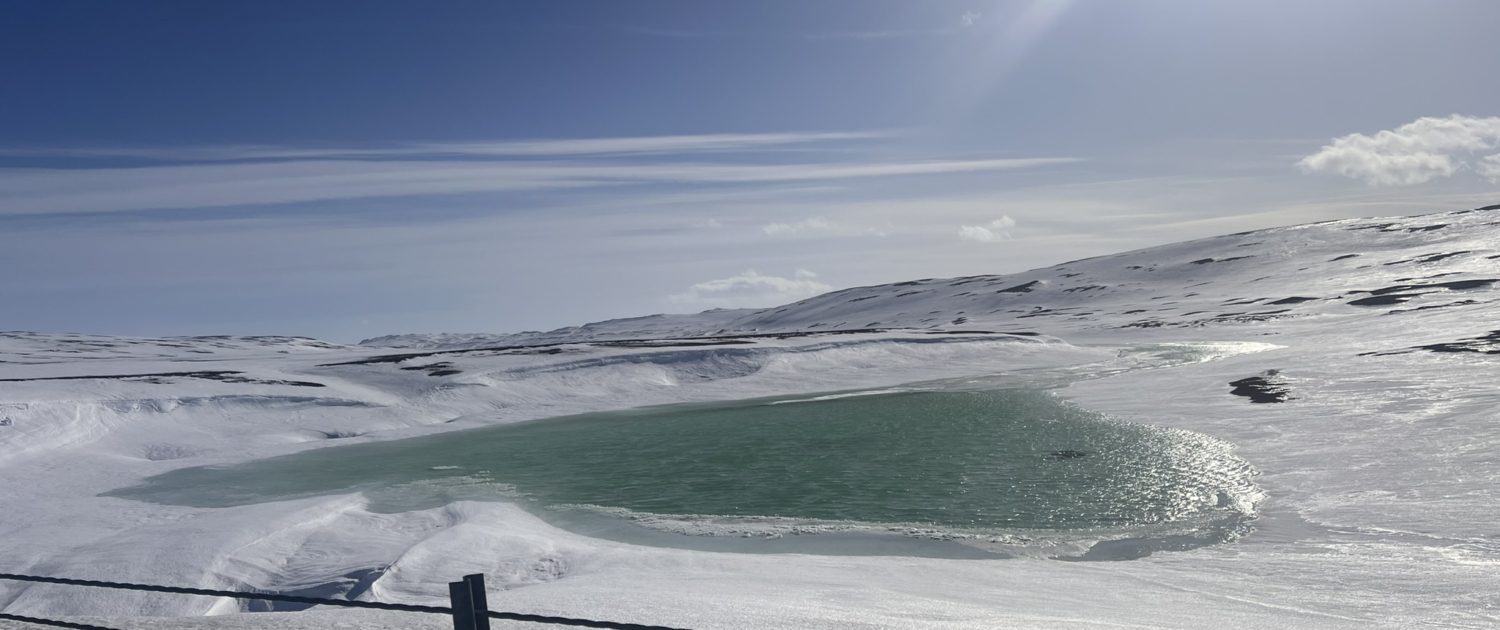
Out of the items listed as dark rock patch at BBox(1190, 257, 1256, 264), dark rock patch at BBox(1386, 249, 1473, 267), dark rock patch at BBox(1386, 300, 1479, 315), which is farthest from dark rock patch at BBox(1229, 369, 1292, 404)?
dark rock patch at BBox(1190, 257, 1256, 264)

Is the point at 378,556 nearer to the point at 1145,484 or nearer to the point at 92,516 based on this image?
the point at 92,516

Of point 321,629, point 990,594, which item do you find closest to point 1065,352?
point 990,594

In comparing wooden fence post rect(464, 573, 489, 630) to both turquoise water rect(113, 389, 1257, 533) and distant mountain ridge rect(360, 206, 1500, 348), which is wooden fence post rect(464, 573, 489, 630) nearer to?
turquoise water rect(113, 389, 1257, 533)

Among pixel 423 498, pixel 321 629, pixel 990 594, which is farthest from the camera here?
pixel 423 498

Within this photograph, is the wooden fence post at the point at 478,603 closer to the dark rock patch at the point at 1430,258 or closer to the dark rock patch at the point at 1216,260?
the dark rock patch at the point at 1430,258

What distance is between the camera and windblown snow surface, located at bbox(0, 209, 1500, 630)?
12.4 meters

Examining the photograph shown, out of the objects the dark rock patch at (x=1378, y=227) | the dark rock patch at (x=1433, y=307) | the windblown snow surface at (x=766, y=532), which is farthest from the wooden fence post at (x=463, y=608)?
the dark rock patch at (x=1378, y=227)

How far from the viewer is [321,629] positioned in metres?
9.64

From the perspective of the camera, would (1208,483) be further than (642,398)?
No

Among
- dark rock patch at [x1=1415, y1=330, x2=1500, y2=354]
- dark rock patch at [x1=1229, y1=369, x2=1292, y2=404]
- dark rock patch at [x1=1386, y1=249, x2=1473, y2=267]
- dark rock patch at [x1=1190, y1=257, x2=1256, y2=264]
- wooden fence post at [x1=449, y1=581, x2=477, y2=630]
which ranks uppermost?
dark rock patch at [x1=1190, y1=257, x2=1256, y2=264]

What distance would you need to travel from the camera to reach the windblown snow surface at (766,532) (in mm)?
12445

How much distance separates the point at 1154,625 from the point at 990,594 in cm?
253

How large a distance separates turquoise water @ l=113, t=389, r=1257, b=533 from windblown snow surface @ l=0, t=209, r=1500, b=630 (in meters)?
1.70

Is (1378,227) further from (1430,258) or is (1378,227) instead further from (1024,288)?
(1024,288)
